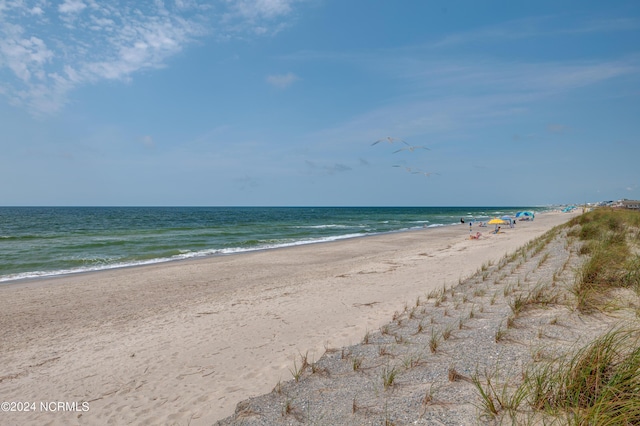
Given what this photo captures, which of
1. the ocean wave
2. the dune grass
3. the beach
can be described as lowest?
the ocean wave

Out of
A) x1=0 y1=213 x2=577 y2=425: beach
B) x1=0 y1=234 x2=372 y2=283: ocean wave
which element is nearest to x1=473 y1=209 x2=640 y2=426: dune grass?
x1=0 y1=213 x2=577 y2=425: beach

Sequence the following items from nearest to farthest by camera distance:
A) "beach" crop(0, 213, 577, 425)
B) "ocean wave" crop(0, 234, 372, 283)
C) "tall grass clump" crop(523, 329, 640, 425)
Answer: "tall grass clump" crop(523, 329, 640, 425) < "beach" crop(0, 213, 577, 425) < "ocean wave" crop(0, 234, 372, 283)

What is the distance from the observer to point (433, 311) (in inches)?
291

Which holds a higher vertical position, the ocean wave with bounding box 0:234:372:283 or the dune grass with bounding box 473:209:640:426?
the dune grass with bounding box 473:209:640:426

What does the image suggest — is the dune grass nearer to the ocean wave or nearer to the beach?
the beach

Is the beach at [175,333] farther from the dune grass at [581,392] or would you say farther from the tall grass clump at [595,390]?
the tall grass clump at [595,390]

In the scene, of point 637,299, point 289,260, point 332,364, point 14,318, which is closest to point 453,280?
point 637,299

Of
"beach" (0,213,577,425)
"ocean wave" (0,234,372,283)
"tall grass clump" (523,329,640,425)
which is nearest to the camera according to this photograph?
"tall grass clump" (523,329,640,425)

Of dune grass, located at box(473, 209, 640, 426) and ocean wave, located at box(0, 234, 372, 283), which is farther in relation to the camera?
ocean wave, located at box(0, 234, 372, 283)

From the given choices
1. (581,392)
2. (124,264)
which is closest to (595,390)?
(581,392)

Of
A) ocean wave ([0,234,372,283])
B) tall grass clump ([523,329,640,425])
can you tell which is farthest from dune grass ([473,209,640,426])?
ocean wave ([0,234,372,283])

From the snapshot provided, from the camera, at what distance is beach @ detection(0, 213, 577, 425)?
4.99m

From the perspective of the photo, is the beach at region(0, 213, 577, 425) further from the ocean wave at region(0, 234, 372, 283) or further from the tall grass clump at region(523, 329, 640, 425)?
the tall grass clump at region(523, 329, 640, 425)

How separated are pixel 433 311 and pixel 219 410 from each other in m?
4.63
